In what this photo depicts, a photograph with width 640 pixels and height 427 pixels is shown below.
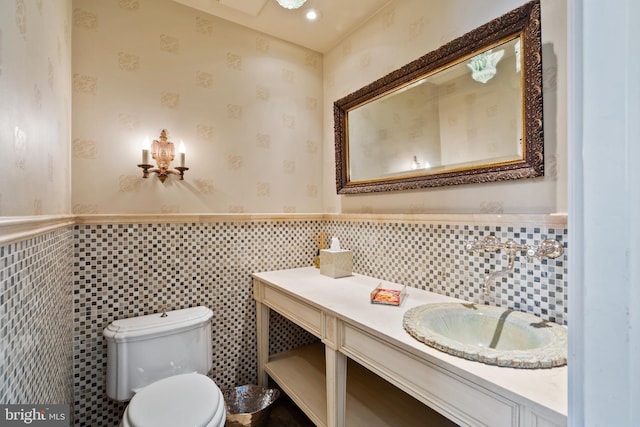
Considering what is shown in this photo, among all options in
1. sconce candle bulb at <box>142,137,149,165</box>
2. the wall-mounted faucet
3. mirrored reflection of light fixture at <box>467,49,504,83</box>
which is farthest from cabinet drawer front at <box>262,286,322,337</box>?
mirrored reflection of light fixture at <box>467,49,504,83</box>

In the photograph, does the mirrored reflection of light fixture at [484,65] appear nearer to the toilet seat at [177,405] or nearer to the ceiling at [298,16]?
the ceiling at [298,16]

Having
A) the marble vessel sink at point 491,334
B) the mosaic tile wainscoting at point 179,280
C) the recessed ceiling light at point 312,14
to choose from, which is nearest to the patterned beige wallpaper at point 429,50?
the recessed ceiling light at point 312,14

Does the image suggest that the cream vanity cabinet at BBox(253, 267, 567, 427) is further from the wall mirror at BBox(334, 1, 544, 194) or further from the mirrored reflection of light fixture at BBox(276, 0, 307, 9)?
the mirrored reflection of light fixture at BBox(276, 0, 307, 9)

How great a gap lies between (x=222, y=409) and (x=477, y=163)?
1565 millimetres

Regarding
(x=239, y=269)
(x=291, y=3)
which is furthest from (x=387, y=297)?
(x=291, y=3)

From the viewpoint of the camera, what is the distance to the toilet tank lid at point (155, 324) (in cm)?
149

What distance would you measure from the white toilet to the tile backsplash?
0.55 ft

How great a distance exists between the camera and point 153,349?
1532 millimetres

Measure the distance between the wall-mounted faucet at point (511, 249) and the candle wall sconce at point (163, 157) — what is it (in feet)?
5.22

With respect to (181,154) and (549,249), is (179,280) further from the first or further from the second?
(549,249)

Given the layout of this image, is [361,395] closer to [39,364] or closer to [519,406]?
[519,406]

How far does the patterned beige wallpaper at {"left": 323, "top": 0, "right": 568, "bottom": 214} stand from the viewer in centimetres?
110

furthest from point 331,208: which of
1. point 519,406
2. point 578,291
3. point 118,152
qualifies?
point 578,291

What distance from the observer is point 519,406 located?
2.32 feet
